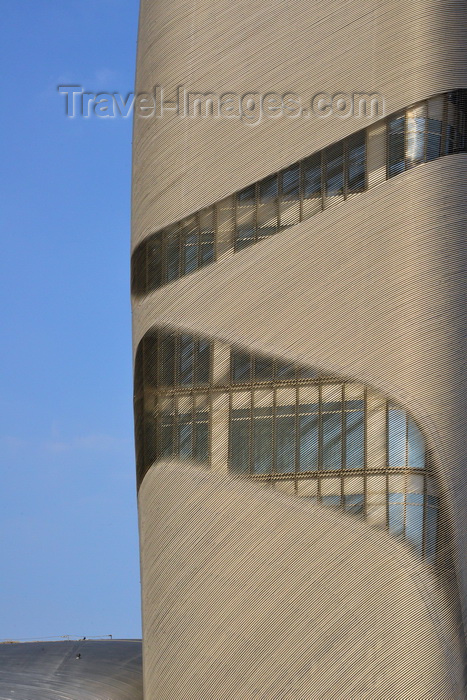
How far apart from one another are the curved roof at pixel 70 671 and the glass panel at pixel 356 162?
16281 mm

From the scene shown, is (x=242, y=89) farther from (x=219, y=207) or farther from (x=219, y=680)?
(x=219, y=680)

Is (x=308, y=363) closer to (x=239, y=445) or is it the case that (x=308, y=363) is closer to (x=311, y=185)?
(x=239, y=445)

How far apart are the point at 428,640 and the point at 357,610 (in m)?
1.93

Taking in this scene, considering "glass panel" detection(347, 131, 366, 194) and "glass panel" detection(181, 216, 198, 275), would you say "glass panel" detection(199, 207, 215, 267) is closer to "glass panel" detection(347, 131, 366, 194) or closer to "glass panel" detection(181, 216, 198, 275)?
"glass panel" detection(181, 216, 198, 275)

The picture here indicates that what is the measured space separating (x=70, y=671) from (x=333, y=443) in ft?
38.4

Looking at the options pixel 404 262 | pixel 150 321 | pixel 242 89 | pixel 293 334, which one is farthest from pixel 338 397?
pixel 242 89

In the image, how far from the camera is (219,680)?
3072 centimetres

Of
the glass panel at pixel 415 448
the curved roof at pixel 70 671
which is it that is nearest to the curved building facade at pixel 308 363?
the glass panel at pixel 415 448

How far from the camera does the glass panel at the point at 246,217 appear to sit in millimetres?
31984

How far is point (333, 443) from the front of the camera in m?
30.6

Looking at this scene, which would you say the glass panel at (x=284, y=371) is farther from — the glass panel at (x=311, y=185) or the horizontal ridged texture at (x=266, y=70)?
the horizontal ridged texture at (x=266, y=70)

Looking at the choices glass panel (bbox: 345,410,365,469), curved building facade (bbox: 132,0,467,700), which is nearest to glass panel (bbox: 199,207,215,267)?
curved building facade (bbox: 132,0,467,700)

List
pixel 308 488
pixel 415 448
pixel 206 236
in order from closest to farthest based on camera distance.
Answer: pixel 415 448 < pixel 308 488 < pixel 206 236

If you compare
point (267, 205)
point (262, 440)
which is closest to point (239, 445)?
point (262, 440)
